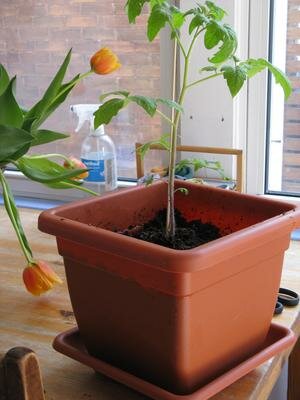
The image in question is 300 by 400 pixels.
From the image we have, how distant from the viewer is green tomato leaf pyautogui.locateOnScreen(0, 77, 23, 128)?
82cm

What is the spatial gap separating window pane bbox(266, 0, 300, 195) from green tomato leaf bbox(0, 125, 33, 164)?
753 mm

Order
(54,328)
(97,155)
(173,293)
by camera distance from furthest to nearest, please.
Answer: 1. (97,155)
2. (54,328)
3. (173,293)

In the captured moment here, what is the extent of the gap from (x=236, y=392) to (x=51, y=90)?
0.49 metres

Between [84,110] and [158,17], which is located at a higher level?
[158,17]

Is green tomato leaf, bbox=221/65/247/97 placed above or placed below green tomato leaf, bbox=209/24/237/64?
below

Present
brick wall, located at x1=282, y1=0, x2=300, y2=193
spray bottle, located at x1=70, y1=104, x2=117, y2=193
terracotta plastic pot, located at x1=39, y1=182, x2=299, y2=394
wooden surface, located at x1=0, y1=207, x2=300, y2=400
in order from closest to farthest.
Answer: terracotta plastic pot, located at x1=39, y1=182, x2=299, y2=394, wooden surface, located at x1=0, y1=207, x2=300, y2=400, brick wall, located at x1=282, y1=0, x2=300, y2=193, spray bottle, located at x1=70, y1=104, x2=117, y2=193

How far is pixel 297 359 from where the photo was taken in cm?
110

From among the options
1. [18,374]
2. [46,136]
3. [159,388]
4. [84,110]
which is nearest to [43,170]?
[46,136]

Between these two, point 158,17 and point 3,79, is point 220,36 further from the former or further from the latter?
point 3,79

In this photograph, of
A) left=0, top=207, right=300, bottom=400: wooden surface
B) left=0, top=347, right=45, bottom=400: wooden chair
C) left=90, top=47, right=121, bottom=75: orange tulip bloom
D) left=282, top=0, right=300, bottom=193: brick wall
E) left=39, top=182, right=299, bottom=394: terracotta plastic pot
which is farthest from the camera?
left=282, top=0, right=300, bottom=193: brick wall

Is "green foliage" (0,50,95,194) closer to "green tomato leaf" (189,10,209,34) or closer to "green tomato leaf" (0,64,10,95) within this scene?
"green tomato leaf" (0,64,10,95)

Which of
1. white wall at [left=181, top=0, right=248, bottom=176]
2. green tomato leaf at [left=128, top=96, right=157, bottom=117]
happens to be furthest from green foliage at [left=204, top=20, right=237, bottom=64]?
white wall at [left=181, top=0, right=248, bottom=176]

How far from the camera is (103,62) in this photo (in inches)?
33.1

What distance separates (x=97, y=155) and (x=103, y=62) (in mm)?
695
